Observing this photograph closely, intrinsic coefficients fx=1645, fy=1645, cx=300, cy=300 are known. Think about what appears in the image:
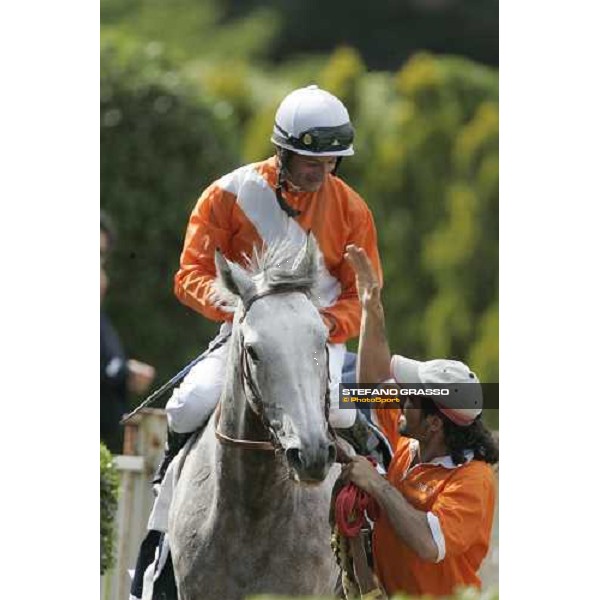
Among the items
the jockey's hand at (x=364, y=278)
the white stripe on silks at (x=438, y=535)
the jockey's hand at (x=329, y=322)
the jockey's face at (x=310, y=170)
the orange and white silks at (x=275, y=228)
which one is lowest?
the white stripe on silks at (x=438, y=535)

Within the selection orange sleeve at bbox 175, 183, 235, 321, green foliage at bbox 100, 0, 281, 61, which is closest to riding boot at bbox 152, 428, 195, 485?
orange sleeve at bbox 175, 183, 235, 321

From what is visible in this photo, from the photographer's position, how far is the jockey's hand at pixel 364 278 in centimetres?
584

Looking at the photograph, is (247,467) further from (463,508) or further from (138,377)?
(138,377)

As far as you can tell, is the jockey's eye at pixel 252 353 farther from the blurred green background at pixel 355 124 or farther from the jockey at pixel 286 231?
the blurred green background at pixel 355 124

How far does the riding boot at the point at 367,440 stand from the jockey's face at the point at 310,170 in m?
0.82

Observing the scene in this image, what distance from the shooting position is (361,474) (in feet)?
17.3

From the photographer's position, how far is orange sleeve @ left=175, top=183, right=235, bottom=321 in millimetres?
5730

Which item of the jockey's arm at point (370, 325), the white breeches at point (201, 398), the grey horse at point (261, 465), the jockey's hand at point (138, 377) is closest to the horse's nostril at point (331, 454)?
the grey horse at point (261, 465)

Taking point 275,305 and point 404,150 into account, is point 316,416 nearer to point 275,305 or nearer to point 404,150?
point 275,305

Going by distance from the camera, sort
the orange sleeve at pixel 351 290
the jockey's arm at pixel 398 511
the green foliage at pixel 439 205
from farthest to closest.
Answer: the green foliage at pixel 439 205, the orange sleeve at pixel 351 290, the jockey's arm at pixel 398 511

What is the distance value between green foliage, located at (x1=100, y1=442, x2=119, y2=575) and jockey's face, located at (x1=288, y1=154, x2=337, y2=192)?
159cm

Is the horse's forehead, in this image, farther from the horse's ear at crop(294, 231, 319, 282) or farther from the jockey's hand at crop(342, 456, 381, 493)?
the jockey's hand at crop(342, 456, 381, 493)
